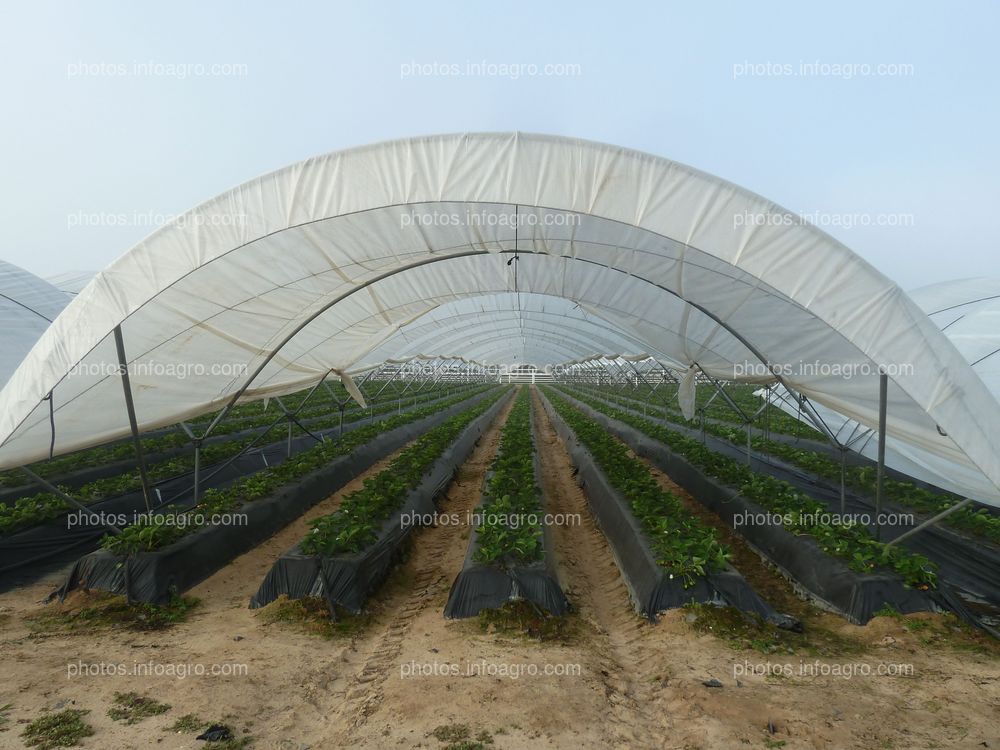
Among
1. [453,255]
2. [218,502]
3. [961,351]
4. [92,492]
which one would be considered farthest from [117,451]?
[961,351]

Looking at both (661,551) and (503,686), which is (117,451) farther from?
(661,551)

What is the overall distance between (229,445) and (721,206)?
461 inches

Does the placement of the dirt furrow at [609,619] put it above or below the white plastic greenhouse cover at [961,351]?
below

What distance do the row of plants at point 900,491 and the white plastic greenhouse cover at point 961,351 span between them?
1.24ft

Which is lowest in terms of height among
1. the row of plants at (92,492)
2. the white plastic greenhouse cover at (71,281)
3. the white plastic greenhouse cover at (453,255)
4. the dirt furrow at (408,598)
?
the dirt furrow at (408,598)

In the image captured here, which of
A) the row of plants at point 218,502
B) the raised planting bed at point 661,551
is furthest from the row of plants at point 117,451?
the raised planting bed at point 661,551

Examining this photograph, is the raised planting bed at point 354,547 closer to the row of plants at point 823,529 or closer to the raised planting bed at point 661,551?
the raised planting bed at point 661,551

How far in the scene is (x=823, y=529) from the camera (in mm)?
6676

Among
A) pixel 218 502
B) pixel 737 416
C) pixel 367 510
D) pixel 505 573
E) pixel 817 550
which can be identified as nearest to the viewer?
pixel 505 573

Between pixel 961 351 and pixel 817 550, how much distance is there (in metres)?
5.68

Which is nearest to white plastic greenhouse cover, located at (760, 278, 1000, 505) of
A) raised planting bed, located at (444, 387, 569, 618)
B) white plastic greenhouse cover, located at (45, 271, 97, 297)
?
raised planting bed, located at (444, 387, 569, 618)

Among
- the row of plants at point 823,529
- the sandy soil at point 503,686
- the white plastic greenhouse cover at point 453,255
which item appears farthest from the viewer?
the row of plants at point 823,529

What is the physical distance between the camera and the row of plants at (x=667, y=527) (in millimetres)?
5629

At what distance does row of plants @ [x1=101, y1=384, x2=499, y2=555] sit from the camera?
20.3 feet
